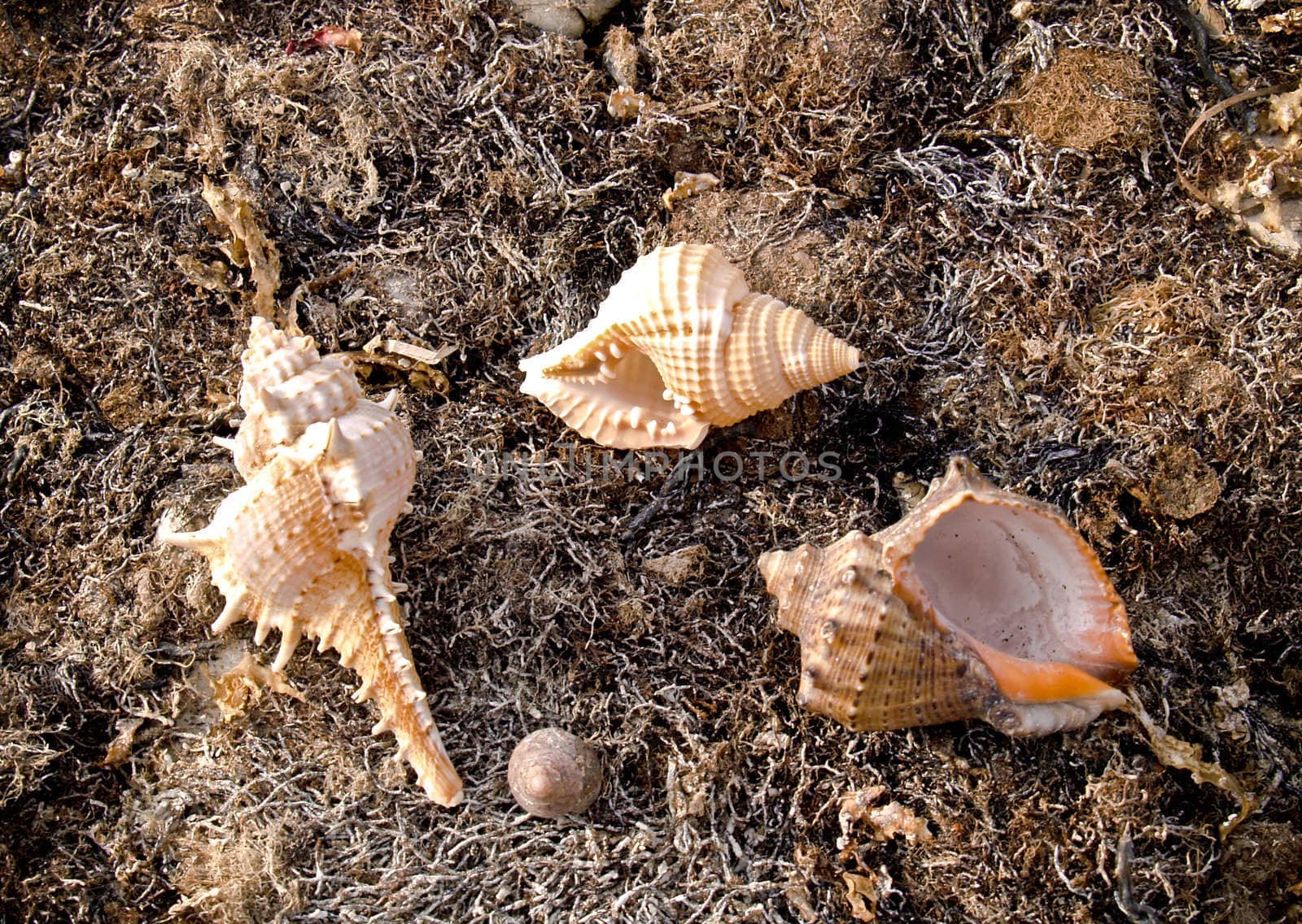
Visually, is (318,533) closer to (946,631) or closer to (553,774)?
(553,774)

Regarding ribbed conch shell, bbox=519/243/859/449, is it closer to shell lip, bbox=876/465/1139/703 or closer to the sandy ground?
the sandy ground

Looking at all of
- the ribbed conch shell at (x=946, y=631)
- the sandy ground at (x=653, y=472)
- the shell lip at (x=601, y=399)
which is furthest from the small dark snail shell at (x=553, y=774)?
the shell lip at (x=601, y=399)

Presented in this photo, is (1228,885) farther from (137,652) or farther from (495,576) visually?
(137,652)

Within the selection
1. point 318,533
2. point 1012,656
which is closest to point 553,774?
point 318,533

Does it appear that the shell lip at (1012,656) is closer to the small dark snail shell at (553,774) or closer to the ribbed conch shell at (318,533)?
the small dark snail shell at (553,774)

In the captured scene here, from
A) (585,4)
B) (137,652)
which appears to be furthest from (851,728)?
(585,4)

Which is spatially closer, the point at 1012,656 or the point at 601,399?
the point at 1012,656
